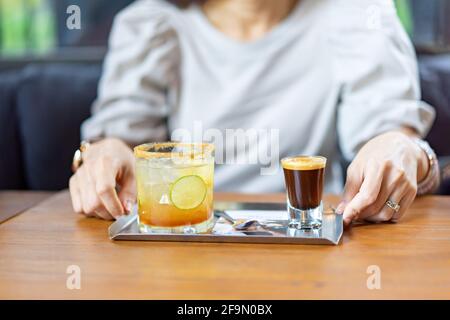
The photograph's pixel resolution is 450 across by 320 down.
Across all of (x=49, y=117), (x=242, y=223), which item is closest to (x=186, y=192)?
(x=242, y=223)

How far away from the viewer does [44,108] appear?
181 cm

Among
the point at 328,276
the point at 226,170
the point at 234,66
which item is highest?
the point at 234,66

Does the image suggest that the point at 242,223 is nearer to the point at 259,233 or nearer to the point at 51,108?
the point at 259,233

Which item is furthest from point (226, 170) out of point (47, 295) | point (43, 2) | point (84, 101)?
point (43, 2)

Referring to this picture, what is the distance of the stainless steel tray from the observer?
35.3 inches

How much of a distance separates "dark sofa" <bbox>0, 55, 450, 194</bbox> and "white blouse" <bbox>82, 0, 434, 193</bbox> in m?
0.30

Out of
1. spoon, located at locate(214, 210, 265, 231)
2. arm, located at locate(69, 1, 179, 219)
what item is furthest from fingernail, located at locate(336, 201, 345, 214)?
arm, located at locate(69, 1, 179, 219)

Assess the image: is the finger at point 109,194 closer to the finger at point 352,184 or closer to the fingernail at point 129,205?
the fingernail at point 129,205

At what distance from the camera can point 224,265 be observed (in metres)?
0.81

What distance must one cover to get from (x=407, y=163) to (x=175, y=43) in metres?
0.74

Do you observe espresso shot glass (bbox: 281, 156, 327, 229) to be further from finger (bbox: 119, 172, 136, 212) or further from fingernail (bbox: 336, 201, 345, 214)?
finger (bbox: 119, 172, 136, 212)

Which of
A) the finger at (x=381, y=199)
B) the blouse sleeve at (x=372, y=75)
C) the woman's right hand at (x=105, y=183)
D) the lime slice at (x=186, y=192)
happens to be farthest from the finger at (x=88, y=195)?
the blouse sleeve at (x=372, y=75)

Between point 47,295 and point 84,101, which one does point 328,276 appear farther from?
point 84,101
